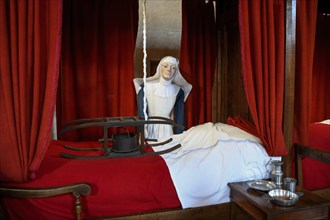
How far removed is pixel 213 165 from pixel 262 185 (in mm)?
297

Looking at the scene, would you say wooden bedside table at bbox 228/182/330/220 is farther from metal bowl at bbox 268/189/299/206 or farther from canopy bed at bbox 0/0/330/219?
canopy bed at bbox 0/0/330/219

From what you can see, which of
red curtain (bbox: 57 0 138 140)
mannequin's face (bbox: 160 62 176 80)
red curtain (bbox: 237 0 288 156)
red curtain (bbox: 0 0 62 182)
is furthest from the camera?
red curtain (bbox: 57 0 138 140)

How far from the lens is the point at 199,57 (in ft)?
8.12

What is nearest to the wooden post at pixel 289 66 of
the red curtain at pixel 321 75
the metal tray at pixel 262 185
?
the metal tray at pixel 262 185

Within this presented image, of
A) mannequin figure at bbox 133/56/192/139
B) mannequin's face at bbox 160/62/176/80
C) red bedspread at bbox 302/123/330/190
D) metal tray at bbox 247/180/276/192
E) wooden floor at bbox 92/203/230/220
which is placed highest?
mannequin's face at bbox 160/62/176/80

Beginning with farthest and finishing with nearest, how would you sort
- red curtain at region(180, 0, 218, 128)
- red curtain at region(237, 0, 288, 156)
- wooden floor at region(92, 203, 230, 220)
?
red curtain at region(180, 0, 218, 128) → red curtain at region(237, 0, 288, 156) → wooden floor at region(92, 203, 230, 220)

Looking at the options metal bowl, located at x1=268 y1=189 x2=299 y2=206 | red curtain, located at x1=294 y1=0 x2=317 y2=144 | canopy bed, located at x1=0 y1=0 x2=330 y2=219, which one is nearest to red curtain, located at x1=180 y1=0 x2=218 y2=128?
canopy bed, located at x1=0 y1=0 x2=330 y2=219

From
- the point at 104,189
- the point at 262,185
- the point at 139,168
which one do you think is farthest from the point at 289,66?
the point at 104,189

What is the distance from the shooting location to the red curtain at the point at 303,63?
169 centimetres

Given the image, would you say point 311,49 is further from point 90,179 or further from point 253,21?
point 90,179

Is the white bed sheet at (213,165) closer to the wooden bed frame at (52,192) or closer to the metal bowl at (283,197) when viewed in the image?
the metal bowl at (283,197)

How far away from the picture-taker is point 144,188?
142cm

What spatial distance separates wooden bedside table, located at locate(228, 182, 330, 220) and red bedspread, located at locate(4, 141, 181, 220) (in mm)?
367

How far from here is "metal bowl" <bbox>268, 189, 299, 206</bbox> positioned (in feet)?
4.23
